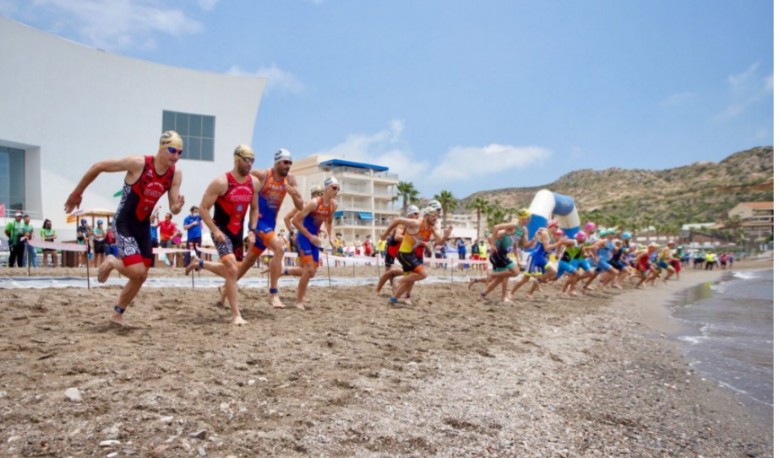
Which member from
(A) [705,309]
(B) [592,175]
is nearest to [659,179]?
(B) [592,175]

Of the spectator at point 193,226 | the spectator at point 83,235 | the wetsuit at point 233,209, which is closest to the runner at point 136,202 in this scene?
the wetsuit at point 233,209

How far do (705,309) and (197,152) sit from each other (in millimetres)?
30366

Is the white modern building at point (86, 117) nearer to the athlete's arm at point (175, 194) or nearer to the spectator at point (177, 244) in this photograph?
the spectator at point (177, 244)

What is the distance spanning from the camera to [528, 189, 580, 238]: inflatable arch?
24.6m

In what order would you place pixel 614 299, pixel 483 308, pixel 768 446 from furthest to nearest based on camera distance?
pixel 614 299 < pixel 483 308 < pixel 768 446

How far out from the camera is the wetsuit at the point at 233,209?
607 centimetres

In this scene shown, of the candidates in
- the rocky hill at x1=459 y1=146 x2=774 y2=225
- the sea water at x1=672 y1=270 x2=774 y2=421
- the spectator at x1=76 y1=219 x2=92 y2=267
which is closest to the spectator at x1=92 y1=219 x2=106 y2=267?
the spectator at x1=76 y1=219 x2=92 y2=267

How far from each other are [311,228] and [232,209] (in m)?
1.82

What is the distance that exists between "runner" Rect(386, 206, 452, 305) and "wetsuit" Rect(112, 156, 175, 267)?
4.45 m

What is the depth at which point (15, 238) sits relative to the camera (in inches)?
573

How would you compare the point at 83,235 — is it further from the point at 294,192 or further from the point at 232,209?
the point at 232,209

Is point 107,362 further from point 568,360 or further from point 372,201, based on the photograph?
point 372,201

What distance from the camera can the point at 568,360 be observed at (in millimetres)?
5547

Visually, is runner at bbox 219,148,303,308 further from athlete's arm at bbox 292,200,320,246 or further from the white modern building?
the white modern building
